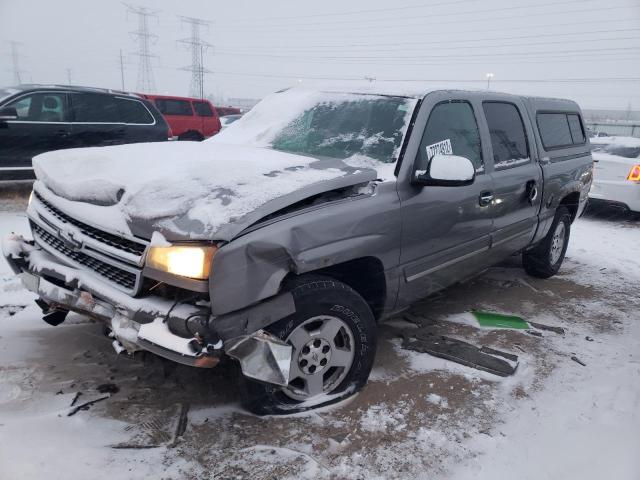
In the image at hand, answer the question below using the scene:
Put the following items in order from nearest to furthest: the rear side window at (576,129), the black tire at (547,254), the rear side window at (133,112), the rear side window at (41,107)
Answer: the black tire at (547,254) < the rear side window at (576,129) < the rear side window at (41,107) < the rear side window at (133,112)

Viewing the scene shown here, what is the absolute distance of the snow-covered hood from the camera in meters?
2.12

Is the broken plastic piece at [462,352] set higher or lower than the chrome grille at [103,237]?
lower

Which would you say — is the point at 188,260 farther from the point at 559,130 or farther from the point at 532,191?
the point at 559,130

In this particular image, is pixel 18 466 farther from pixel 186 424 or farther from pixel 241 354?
pixel 241 354

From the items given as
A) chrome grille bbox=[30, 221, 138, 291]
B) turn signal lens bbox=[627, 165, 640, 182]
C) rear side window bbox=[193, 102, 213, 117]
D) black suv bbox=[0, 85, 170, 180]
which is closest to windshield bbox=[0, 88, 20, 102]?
black suv bbox=[0, 85, 170, 180]

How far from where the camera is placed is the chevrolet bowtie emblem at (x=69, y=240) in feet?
8.19

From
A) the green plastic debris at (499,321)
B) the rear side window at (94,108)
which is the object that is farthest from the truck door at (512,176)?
the rear side window at (94,108)

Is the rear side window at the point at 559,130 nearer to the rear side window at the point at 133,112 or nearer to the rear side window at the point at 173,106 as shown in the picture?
the rear side window at the point at 133,112

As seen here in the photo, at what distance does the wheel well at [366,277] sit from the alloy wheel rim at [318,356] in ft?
1.05

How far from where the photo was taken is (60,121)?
25.1 feet

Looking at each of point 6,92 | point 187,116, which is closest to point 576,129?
point 6,92

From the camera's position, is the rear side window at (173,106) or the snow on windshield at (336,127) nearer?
the snow on windshield at (336,127)

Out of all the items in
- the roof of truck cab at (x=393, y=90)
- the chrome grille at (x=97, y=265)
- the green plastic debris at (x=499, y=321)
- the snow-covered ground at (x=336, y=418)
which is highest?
the roof of truck cab at (x=393, y=90)

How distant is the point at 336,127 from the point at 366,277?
1123 millimetres
